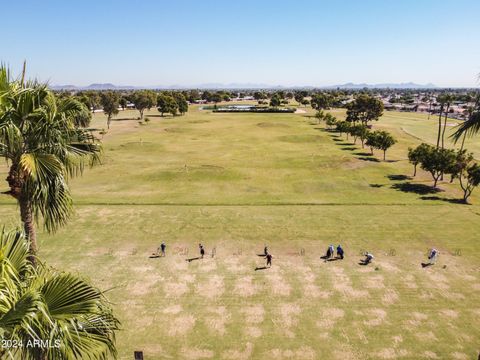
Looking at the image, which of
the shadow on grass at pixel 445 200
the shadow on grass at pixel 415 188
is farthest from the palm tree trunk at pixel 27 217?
the shadow on grass at pixel 415 188

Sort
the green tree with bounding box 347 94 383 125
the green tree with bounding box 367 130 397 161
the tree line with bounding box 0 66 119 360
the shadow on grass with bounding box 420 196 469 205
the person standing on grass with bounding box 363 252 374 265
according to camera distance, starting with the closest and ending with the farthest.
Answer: the tree line with bounding box 0 66 119 360
the person standing on grass with bounding box 363 252 374 265
the shadow on grass with bounding box 420 196 469 205
the green tree with bounding box 367 130 397 161
the green tree with bounding box 347 94 383 125

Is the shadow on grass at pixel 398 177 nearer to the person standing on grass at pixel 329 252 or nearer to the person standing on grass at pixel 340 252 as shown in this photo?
the person standing on grass at pixel 340 252

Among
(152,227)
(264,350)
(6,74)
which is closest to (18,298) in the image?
(6,74)

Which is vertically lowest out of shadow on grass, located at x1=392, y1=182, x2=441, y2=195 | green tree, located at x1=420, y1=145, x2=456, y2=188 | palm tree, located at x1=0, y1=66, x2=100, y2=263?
shadow on grass, located at x1=392, y1=182, x2=441, y2=195

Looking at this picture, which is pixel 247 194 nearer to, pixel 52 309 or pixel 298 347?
pixel 298 347

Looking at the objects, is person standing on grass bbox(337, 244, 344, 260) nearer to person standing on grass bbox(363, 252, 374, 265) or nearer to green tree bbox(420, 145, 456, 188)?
person standing on grass bbox(363, 252, 374, 265)

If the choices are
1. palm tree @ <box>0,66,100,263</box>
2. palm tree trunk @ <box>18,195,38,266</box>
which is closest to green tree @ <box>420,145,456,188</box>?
palm tree @ <box>0,66,100,263</box>

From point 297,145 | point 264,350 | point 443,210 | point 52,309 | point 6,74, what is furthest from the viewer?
point 297,145
